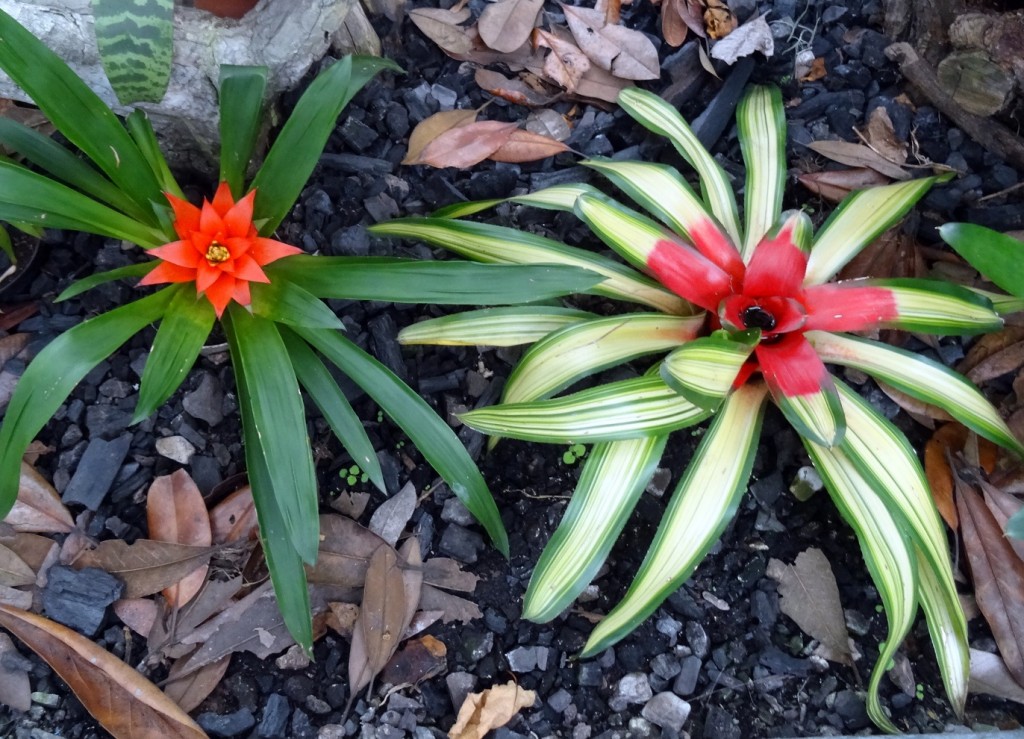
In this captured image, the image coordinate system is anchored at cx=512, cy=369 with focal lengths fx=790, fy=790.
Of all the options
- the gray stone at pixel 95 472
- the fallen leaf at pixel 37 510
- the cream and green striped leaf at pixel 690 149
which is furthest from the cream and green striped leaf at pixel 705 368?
the fallen leaf at pixel 37 510

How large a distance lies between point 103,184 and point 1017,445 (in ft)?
6.10

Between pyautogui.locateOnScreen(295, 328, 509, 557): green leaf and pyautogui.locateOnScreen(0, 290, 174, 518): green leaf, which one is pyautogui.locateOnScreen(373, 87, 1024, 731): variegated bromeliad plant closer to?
pyautogui.locateOnScreen(295, 328, 509, 557): green leaf

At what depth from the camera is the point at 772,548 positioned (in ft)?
5.60

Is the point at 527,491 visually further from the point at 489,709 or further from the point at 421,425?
the point at 489,709

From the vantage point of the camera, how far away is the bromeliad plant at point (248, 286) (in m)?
1.35

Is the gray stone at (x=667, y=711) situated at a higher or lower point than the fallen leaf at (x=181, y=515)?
lower

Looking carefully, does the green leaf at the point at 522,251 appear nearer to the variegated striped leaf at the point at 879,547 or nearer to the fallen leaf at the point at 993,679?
the variegated striped leaf at the point at 879,547

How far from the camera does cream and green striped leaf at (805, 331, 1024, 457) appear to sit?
153 centimetres

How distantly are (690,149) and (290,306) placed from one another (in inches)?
36.5

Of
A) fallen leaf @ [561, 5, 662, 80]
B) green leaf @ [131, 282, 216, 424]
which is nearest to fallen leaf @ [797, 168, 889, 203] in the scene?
fallen leaf @ [561, 5, 662, 80]

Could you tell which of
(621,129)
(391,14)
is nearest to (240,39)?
(391,14)

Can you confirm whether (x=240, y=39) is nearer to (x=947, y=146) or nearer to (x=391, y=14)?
(x=391, y=14)

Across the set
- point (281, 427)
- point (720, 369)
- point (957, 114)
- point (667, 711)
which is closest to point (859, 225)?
point (720, 369)

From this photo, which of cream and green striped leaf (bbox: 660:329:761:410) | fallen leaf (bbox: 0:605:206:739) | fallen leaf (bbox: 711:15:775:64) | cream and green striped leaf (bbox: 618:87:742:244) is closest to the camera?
cream and green striped leaf (bbox: 660:329:761:410)
